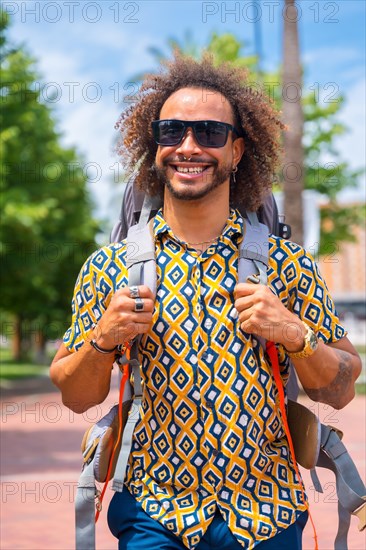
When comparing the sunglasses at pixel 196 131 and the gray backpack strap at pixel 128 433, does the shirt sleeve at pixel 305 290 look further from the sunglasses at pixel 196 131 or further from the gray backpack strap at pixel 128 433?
the gray backpack strap at pixel 128 433

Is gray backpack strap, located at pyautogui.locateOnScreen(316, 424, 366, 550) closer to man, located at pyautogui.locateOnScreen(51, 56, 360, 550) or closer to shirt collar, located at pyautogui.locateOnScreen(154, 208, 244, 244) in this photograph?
man, located at pyautogui.locateOnScreen(51, 56, 360, 550)

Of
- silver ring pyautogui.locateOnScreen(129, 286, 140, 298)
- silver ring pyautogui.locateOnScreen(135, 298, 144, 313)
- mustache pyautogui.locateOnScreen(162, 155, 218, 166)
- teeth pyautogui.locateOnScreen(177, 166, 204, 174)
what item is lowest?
silver ring pyautogui.locateOnScreen(135, 298, 144, 313)

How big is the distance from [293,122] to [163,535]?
15386mm

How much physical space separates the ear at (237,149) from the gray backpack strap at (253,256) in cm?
28

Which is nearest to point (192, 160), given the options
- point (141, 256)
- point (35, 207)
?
point (141, 256)

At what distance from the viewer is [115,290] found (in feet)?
9.34

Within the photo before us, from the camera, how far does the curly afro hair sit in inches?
121

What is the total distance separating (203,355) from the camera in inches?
107

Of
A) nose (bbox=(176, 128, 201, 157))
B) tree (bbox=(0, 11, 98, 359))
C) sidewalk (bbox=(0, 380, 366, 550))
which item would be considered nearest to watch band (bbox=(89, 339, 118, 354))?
nose (bbox=(176, 128, 201, 157))

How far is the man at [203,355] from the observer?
2.67 metres

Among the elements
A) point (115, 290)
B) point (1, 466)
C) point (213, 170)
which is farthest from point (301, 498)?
point (1, 466)

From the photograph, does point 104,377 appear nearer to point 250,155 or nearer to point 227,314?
point 227,314

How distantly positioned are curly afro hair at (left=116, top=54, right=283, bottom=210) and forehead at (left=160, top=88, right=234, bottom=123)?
3cm

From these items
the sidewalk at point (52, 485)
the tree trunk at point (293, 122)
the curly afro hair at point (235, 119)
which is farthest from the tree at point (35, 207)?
the curly afro hair at point (235, 119)
